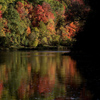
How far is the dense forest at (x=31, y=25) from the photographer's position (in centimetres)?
6425

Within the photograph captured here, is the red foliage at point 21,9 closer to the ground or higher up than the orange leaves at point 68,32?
higher up

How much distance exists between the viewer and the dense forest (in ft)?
211

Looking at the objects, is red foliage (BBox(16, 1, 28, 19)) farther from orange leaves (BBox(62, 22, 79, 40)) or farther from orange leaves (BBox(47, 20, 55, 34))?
orange leaves (BBox(62, 22, 79, 40))

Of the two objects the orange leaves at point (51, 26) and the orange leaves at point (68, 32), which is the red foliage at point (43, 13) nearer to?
the orange leaves at point (51, 26)

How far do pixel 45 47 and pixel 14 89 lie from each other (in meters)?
62.4

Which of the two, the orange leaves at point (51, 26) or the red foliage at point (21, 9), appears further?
the orange leaves at point (51, 26)

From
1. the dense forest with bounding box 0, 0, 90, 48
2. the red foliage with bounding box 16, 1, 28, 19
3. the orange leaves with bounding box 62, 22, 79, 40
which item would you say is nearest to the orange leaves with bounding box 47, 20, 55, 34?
the dense forest with bounding box 0, 0, 90, 48

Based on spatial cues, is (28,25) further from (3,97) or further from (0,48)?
(3,97)

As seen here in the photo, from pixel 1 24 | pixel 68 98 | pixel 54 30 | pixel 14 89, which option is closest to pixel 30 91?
pixel 14 89

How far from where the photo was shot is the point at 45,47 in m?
71.8

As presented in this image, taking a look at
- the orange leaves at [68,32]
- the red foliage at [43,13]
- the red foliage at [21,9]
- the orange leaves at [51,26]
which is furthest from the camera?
the orange leaves at [68,32]

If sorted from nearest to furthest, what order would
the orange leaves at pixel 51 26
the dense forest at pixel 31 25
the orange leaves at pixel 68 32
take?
1. the dense forest at pixel 31 25
2. the orange leaves at pixel 51 26
3. the orange leaves at pixel 68 32

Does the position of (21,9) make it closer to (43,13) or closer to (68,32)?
(43,13)

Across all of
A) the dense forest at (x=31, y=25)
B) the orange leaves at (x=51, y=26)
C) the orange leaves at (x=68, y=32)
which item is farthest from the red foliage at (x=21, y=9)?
the orange leaves at (x=68, y=32)
